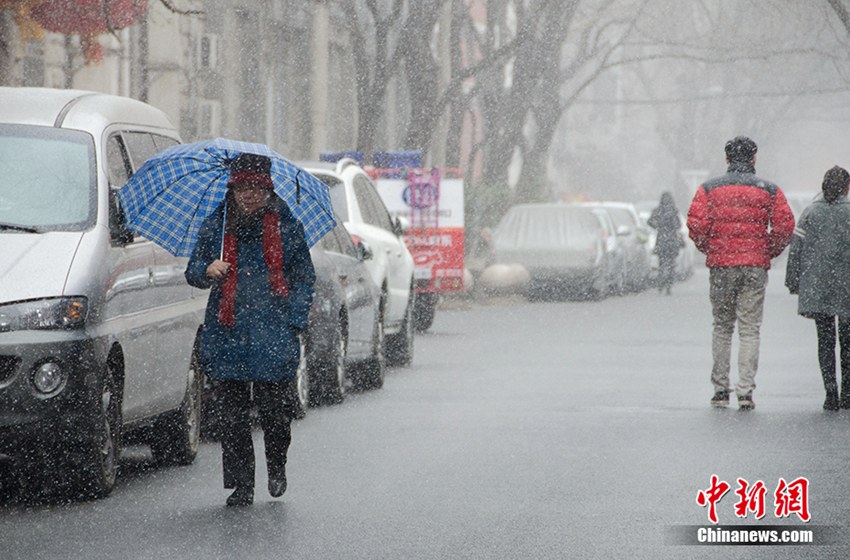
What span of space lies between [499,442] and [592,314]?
15.6 metres

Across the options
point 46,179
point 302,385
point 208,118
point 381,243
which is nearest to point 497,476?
point 46,179

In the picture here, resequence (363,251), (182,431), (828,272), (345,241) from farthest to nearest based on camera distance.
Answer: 1. (363,251)
2. (345,241)
3. (828,272)
4. (182,431)

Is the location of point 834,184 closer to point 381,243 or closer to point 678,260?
point 381,243

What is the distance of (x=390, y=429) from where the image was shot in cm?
1259

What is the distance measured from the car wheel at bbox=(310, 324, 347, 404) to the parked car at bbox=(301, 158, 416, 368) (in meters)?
1.34

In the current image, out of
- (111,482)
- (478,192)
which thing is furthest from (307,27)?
(111,482)

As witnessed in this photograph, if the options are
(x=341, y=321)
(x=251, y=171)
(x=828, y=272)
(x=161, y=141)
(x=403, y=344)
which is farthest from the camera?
(x=403, y=344)

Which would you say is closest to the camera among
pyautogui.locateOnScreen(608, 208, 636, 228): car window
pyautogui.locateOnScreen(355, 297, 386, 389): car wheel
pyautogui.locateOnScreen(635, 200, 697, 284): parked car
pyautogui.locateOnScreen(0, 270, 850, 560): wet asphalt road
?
pyautogui.locateOnScreen(0, 270, 850, 560): wet asphalt road

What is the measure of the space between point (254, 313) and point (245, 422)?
52 cm

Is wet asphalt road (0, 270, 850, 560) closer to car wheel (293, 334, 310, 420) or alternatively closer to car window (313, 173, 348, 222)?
car wheel (293, 334, 310, 420)

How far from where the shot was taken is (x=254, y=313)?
8891 millimetres

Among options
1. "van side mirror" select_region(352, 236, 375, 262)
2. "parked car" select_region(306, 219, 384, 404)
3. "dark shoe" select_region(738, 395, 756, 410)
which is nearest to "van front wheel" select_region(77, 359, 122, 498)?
"parked car" select_region(306, 219, 384, 404)

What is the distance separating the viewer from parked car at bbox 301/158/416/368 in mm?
16125

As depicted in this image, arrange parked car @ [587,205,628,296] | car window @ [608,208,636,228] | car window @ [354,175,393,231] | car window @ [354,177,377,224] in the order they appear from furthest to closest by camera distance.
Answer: car window @ [608,208,636,228] → parked car @ [587,205,628,296] → car window @ [354,175,393,231] → car window @ [354,177,377,224]
